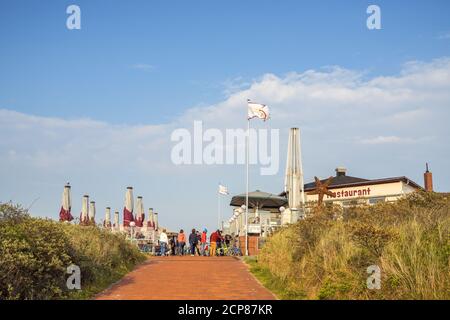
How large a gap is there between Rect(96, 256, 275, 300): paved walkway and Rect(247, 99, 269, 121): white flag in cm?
1164

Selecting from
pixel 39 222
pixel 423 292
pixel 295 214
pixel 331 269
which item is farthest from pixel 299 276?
pixel 295 214

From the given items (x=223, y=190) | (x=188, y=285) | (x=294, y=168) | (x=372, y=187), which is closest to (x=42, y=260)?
(x=188, y=285)

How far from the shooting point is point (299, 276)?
12.6 m

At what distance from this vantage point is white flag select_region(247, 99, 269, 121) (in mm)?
28617

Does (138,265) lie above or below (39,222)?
below

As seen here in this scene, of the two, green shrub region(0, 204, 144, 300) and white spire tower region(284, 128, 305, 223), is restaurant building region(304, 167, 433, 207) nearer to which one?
white spire tower region(284, 128, 305, 223)

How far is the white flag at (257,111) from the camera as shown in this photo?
28617 mm

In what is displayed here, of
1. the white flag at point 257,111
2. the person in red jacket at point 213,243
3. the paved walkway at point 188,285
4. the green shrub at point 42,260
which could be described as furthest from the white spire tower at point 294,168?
the green shrub at point 42,260

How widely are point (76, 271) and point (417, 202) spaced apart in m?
10.5

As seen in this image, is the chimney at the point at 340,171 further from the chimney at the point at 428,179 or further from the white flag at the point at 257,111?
the white flag at the point at 257,111

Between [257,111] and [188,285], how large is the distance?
16.5 m

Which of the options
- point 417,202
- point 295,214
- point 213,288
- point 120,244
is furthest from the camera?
point 295,214
